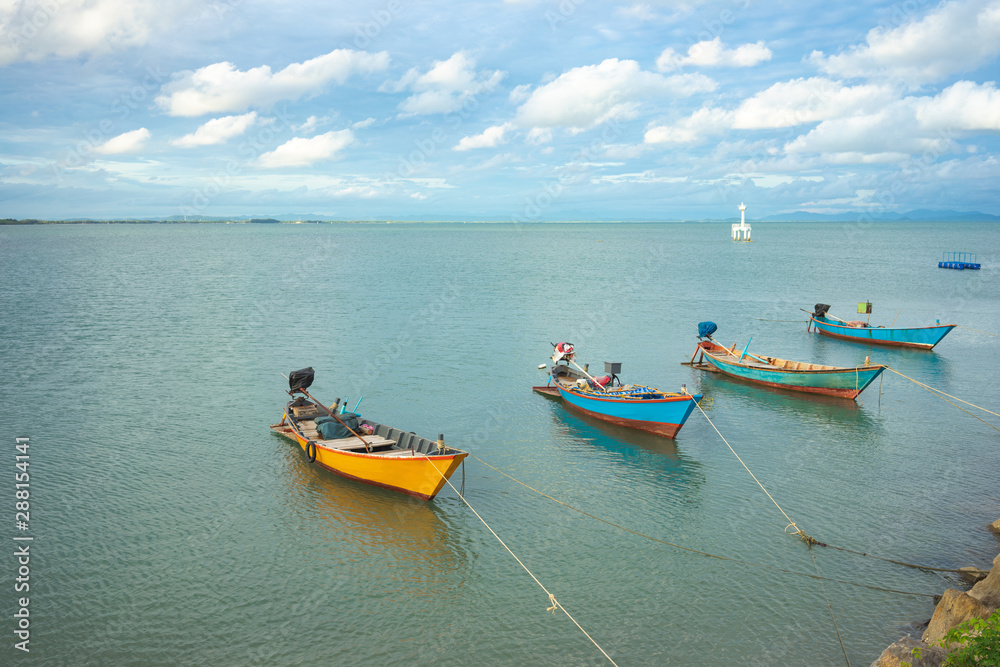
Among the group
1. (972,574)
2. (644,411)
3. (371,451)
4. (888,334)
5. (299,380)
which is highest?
(299,380)

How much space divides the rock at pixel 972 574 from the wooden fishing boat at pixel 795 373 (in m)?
13.8

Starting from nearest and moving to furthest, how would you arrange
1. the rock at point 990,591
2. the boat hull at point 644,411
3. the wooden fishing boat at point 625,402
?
the rock at point 990,591
the boat hull at point 644,411
the wooden fishing boat at point 625,402

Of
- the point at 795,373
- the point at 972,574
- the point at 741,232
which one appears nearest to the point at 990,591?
the point at 972,574

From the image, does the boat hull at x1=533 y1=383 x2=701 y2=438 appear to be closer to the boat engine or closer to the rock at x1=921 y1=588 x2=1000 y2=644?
the boat engine

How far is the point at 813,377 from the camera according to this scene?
2948 centimetres

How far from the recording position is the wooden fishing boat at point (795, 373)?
28531 mm

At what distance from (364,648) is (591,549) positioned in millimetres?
6220

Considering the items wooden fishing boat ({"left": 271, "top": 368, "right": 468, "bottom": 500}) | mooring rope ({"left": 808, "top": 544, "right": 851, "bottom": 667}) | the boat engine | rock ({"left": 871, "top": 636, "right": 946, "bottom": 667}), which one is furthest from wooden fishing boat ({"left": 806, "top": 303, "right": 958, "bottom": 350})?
wooden fishing boat ({"left": 271, "top": 368, "right": 468, "bottom": 500})

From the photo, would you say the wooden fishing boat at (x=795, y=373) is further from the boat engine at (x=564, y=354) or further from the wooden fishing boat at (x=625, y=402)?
the boat engine at (x=564, y=354)

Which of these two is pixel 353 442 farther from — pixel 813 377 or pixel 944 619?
pixel 813 377

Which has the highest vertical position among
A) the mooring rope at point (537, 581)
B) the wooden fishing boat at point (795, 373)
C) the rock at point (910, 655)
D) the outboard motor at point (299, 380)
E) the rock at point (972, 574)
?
the outboard motor at point (299, 380)

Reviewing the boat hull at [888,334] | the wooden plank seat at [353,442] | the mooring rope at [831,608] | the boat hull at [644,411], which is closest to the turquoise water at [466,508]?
the mooring rope at [831,608]

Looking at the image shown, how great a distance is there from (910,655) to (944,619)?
1.70 meters

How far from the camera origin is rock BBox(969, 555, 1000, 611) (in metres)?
11.7
